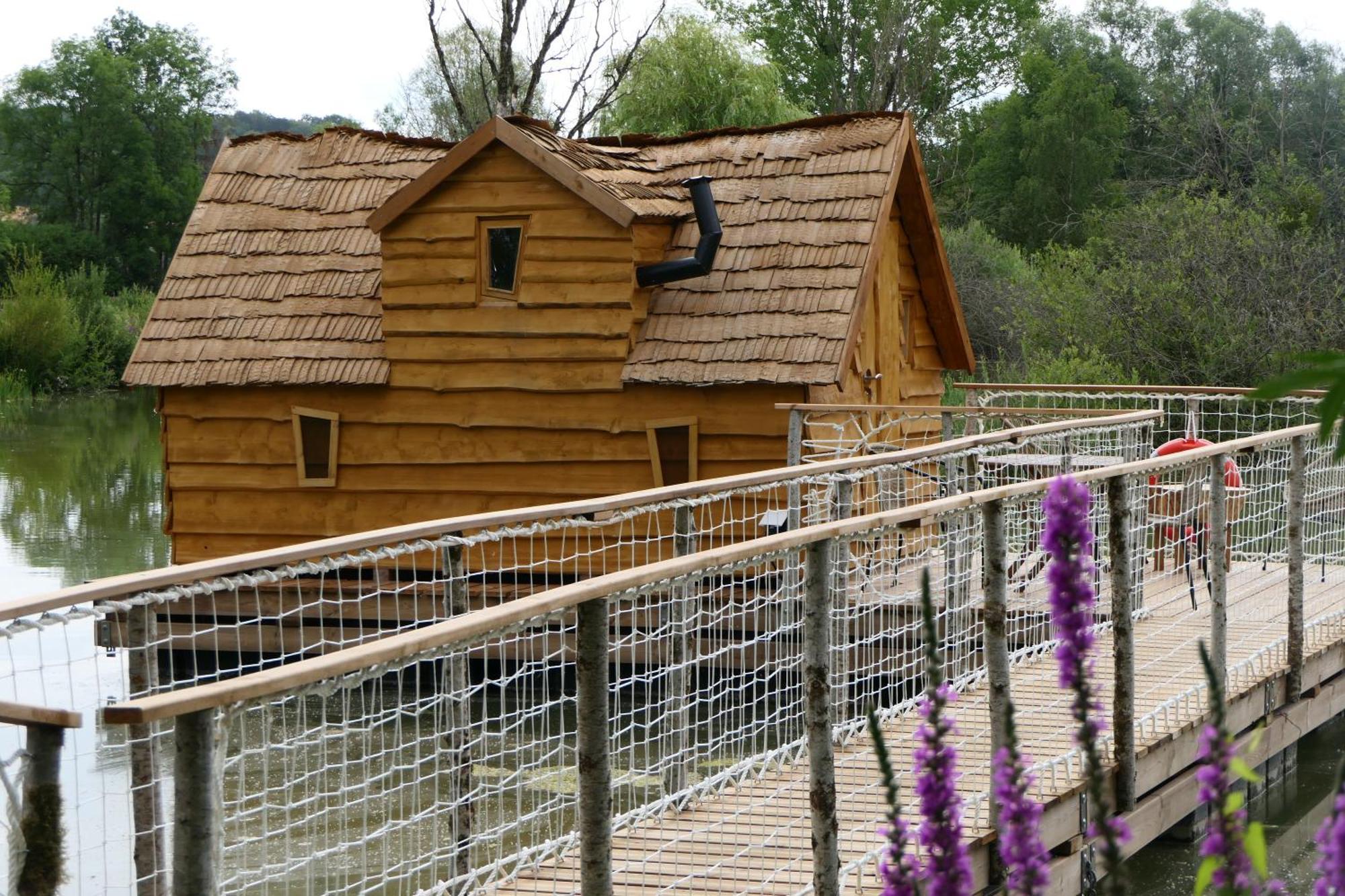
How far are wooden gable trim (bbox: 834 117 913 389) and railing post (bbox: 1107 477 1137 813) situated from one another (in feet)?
20.4

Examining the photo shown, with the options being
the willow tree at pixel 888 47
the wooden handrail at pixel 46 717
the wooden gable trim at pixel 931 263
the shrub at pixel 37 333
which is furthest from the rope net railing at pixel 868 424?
the shrub at pixel 37 333

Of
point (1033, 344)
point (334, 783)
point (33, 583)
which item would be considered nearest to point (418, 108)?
point (1033, 344)

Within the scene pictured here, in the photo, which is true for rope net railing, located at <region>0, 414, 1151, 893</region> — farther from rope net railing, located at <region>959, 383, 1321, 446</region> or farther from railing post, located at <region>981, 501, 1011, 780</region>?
rope net railing, located at <region>959, 383, 1321, 446</region>

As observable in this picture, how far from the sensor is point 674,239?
1463 centimetres

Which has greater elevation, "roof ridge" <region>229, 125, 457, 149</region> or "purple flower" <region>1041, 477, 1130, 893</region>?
"roof ridge" <region>229, 125, 457, 149</region>

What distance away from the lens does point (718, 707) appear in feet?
42.0

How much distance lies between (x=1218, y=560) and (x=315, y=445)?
9573 millimetres

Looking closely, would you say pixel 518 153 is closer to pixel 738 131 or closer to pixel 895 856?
pixel 738 131

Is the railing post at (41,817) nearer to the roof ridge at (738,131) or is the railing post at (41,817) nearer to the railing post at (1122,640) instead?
the railing post at (1122,640)

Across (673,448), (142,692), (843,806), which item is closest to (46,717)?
(142,692)

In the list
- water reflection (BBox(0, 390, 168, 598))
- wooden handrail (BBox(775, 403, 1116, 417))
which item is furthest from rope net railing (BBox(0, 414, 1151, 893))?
water reflection (BBox(0, 390, 168, 598))

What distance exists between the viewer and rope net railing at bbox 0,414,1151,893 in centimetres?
505

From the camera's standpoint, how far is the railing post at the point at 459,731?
5539 mm

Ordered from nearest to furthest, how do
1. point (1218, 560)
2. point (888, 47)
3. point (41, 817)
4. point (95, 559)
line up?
point (41, 817) < point (1218, 560) < point (95, 559) < point (888, 47)
